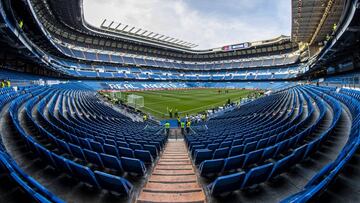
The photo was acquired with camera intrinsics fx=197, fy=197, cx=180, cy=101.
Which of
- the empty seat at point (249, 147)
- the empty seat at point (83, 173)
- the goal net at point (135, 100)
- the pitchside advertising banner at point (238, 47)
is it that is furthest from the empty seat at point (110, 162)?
the pitchside advertising banner at point (238, 47)

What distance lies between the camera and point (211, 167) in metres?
4.94

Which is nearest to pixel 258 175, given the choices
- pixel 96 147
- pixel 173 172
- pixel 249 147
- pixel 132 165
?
pixel 249 147

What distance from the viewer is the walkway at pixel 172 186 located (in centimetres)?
414

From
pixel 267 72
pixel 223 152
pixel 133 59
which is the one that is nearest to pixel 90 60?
pixel 133 59

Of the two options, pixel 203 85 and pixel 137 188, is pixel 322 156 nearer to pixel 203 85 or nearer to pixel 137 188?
pixel 137 188

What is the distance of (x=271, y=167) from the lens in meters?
4.23

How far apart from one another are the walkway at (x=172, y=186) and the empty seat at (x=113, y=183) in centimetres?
34

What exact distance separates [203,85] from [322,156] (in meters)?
80.7

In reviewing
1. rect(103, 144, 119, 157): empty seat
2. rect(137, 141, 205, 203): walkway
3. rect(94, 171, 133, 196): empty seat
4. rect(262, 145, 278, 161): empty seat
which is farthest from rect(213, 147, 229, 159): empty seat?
rect(103, 144, 119, 157): empty seat

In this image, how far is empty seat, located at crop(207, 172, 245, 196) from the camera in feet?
12.6

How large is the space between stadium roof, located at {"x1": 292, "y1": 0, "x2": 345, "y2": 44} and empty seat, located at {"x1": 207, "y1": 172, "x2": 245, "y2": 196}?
97.1 feet

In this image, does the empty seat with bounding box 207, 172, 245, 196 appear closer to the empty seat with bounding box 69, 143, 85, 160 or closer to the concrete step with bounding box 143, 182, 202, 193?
the concrete step with bounding box 143, 182, 202, 193

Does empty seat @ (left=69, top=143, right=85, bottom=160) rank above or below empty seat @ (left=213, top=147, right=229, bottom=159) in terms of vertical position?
above

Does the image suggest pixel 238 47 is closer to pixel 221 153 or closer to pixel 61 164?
pixel 221 153
